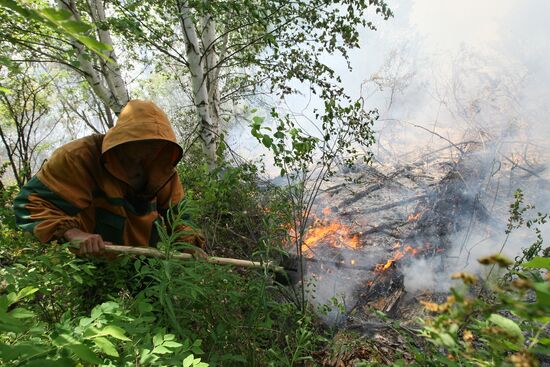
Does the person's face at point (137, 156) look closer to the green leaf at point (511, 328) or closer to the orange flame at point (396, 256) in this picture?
the green leaf at point (511, 328)

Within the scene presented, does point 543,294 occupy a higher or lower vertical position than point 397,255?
higher

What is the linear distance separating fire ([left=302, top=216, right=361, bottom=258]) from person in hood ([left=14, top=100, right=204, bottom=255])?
3263mm

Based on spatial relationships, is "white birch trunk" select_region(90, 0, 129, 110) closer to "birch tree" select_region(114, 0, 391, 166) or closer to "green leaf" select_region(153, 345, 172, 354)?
"birch tree" select_region(114, 0, 391, 166)

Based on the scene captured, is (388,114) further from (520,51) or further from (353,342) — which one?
(353,342)

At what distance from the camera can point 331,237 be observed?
6016mm

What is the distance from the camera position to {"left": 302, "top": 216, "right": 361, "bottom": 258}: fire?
226 inches

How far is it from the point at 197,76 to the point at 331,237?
3.68 metres

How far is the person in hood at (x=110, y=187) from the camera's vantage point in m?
2.11

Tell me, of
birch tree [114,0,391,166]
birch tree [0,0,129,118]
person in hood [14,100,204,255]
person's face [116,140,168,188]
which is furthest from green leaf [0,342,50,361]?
birch tree [0,0,129,118]

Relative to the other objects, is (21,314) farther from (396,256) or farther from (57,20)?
(396,256)

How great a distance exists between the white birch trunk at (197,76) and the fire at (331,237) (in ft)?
7.41

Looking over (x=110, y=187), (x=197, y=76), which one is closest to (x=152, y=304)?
(x=110, y=187)

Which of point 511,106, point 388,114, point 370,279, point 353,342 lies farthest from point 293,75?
point 388,114

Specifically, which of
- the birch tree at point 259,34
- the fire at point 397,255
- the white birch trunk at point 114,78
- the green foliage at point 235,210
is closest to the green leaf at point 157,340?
the green foliage at point 235,210
